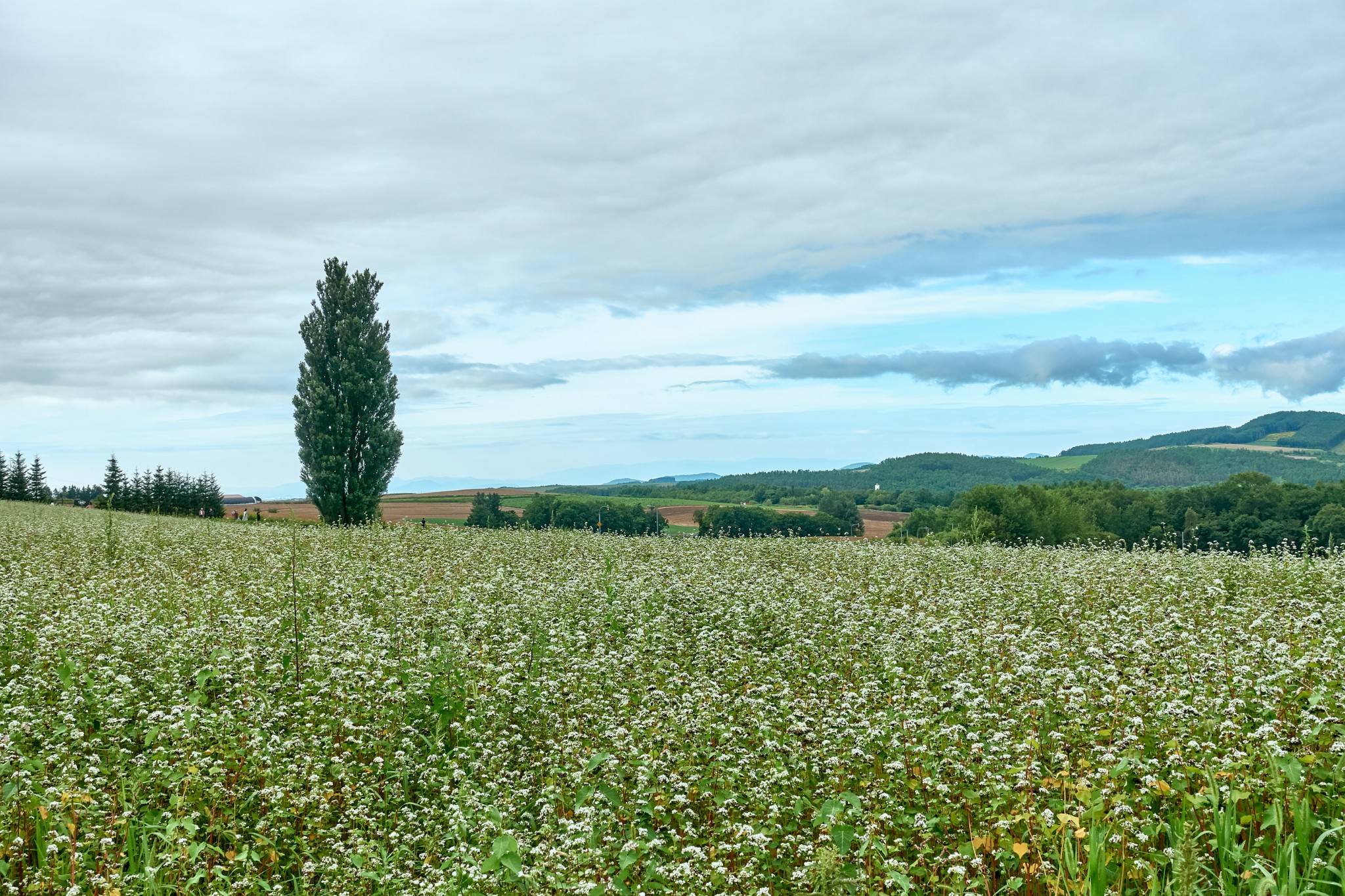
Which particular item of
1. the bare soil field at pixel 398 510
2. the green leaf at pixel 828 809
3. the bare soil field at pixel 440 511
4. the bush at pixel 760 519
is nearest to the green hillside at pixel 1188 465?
the bare soil field at pixel 440 511

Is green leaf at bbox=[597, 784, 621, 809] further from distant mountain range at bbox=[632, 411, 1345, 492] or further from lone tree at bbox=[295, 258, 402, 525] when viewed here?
distant mountain range at bbox=[632, 411, 1345, 492]

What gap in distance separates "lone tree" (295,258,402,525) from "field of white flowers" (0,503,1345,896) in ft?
95.4

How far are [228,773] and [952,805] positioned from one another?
6461 mm

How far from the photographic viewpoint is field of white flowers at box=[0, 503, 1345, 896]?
611 centimetres

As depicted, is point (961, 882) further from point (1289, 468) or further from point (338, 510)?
point (1289, 468)

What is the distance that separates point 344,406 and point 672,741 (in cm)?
3795

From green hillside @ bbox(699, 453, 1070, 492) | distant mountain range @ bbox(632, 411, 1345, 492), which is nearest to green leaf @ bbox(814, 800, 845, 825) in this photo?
distant mountain range @ bbox(632, 411, 1345, 492)

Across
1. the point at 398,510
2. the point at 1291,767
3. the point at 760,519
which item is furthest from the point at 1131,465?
the point at 1291,767

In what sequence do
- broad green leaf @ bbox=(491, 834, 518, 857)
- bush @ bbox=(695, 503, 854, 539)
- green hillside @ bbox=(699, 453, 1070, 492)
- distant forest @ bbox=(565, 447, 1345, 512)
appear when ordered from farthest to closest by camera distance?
green hillside @ bbox=(699, 453, 1070, 492) → distant forest @ bbox=(565, 447, 1345, 512) → bush @ bbox=(695, 503, 854, 539) → broad green leaf @ bbox=(491, 834, 518, 857)

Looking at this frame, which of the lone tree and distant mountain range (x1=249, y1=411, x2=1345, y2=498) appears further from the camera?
distant mountain range (x1=249, y1=411, x2=1345, y2=498)

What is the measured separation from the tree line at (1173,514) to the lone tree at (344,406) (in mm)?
32174

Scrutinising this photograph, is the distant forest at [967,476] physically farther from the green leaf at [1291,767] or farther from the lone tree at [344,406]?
the green leaf at [1291,767]

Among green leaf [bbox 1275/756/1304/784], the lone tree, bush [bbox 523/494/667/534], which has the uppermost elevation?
the lone tree

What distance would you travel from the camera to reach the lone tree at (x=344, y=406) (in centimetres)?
4156
